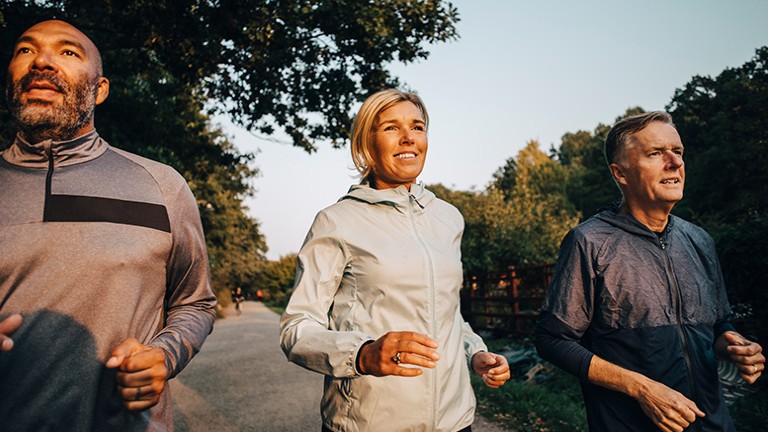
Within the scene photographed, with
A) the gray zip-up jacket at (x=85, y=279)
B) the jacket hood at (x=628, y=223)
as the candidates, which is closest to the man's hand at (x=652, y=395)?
the jacket hood at (x=628, y=223)

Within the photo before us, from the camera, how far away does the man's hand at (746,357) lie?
208cm

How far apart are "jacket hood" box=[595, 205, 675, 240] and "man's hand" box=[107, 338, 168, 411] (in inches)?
81.1

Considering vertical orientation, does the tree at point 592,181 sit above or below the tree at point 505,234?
above

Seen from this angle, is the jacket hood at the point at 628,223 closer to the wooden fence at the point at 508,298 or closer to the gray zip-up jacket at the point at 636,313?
the gray zip-up jacket at the point at 636,313

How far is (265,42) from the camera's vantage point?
6570 mm

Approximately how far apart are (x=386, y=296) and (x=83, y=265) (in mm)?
1064

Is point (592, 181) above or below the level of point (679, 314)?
above

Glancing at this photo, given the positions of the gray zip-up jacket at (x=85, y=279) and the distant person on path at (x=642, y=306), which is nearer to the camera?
the gray zip-up jacket at (x=85, y=279)

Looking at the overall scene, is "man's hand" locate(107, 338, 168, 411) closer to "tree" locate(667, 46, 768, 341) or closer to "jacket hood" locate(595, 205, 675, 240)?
"jacket hood" locate(595, 205, 675, 240)

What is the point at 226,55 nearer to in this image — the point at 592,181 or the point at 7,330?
the point at 7,330

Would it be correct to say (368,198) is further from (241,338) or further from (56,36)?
(241,338)

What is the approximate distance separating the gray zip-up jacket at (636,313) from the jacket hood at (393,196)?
0.79 meters

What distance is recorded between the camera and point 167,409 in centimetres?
171

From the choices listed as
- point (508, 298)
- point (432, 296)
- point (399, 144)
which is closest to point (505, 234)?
point (508, 298)
